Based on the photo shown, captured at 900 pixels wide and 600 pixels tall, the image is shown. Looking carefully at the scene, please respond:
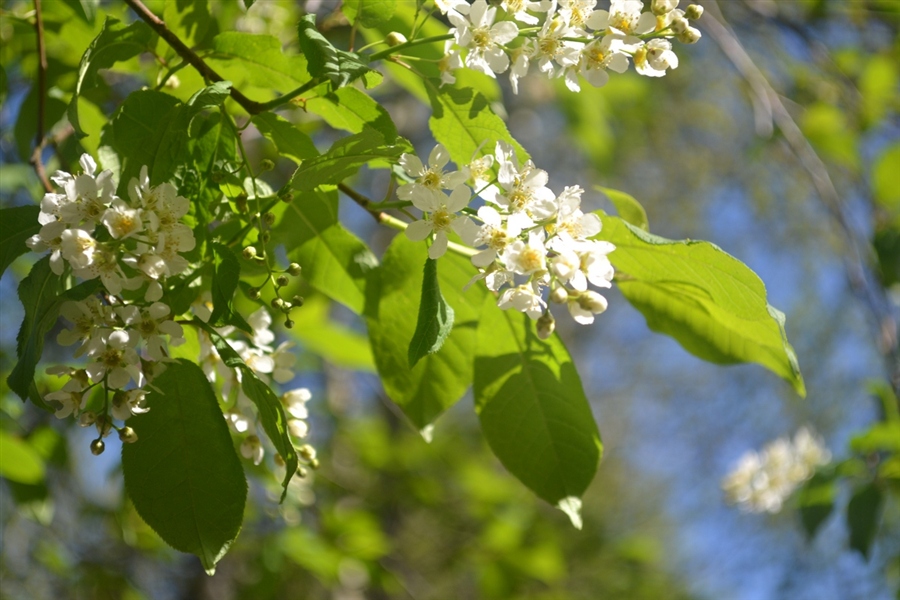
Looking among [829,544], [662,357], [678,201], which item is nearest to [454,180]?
[829,544]

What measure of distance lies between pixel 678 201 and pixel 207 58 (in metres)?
7.86

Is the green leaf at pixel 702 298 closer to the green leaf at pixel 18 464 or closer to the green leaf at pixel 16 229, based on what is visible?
the green leaf at pixel 16 229

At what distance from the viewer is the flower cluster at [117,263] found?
2.93 ft

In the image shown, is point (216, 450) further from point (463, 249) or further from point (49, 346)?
point (49, 346)

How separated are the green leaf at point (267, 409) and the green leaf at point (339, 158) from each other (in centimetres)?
23

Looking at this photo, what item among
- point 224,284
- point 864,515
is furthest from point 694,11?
point 864,515

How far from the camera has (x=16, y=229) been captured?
1.00m

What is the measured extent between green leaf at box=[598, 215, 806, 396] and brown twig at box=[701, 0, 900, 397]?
1824 millimetres

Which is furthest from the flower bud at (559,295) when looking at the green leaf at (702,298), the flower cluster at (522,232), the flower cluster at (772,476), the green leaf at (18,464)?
the flower cluster at (772,476)

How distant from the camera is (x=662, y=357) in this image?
10.5 m

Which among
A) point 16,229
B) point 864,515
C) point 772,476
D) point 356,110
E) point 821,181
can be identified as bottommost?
point 772,476

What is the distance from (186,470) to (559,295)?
1.70 ft

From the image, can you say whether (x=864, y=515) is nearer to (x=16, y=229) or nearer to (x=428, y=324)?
(x=428, y=324)

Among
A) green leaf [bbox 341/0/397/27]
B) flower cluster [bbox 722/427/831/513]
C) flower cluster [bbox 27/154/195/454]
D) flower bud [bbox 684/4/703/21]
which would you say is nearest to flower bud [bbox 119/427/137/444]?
flower cluster [bbox 27/154/195/454]
